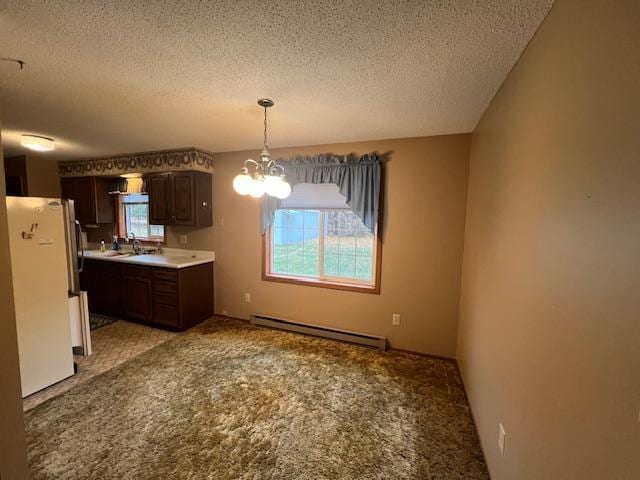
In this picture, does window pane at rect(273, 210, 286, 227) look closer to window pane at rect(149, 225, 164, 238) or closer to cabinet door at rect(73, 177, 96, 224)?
window pane at rect(149, 225, 164, 238)

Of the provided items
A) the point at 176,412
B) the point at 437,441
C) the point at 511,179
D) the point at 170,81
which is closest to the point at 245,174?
the point at 170,81

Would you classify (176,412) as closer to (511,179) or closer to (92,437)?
(92,437)

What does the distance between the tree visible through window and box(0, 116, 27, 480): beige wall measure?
2564 mm

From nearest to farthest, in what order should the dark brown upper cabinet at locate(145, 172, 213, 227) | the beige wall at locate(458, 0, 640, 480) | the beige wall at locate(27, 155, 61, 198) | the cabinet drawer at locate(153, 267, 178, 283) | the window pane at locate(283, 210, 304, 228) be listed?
the beige wall at locate(458, 0, 640, 480) < the cabinet drawer at locate(153, 267, 178, 283) < the window pane at locate(283, 210, 304, 228) < the dark brown upper cabinet at locate(145, 172, 213, 227) < the beige wall at locate(27, 155, 61, 198)

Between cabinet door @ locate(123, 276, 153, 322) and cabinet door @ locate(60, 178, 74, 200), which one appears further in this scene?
cabinet door @ locate(60, 178, 74, 200)

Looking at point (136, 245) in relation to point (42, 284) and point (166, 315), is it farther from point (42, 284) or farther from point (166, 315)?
point (42, 284)

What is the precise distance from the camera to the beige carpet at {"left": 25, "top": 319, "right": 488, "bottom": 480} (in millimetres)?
1623

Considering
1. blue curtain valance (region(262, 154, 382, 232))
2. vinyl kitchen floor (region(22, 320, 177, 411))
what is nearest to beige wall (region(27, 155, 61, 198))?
vinyl kitchen floor (region(22, 320, 177, 411))

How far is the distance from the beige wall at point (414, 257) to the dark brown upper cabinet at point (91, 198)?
283cm

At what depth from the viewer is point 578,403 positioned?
32.6 inches

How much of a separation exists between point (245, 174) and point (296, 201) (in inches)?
57.4

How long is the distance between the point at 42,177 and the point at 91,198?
3.39 feet

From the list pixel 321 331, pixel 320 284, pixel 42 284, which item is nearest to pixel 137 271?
pixel 42 284

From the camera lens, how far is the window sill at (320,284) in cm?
319
